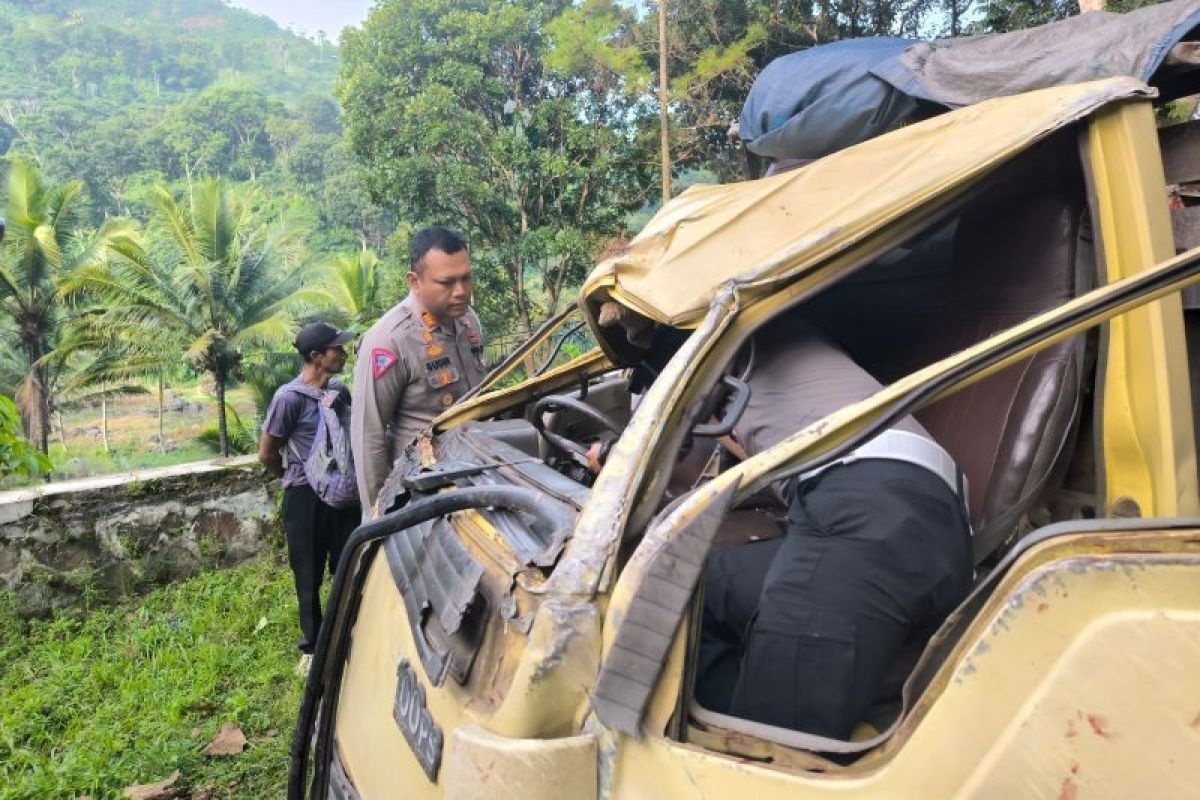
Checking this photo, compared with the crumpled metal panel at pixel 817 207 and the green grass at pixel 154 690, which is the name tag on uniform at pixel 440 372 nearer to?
the crumpled metal panel at pixel 817 207

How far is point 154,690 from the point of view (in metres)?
3.61

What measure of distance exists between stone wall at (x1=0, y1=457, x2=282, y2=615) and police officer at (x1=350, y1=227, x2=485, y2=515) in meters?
1.99

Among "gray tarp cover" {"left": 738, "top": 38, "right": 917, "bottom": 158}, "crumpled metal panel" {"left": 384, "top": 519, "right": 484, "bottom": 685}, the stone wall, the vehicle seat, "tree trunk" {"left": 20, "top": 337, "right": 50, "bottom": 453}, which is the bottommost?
"tree trunk" {"left": 20, "top": 337, "right": 50, "bottom": 453}

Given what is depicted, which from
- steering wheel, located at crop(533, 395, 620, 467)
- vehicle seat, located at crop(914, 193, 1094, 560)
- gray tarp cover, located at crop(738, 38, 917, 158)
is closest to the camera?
vehicle seat, located at crop(914, 193, 1094, 560)

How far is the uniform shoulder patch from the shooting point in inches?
124

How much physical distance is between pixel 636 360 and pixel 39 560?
140 inches

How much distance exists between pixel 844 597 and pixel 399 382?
88.3 inches

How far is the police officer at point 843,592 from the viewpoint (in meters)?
1.30

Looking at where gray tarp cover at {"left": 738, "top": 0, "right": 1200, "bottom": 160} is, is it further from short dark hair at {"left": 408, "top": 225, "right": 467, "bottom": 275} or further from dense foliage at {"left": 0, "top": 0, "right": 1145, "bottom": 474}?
dense foliage at {"left": 0, "top": 0, "right": 1145, "bottom": 474}

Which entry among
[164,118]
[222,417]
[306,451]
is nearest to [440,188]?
[222,417]

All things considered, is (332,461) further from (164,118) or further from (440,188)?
(164,118)

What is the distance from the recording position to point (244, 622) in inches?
167

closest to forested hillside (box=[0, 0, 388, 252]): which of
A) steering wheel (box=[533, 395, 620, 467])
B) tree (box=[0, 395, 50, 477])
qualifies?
tree (box=[0, 395, 50, 477])

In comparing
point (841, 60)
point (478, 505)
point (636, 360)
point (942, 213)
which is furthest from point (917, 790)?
point (841, 60)
